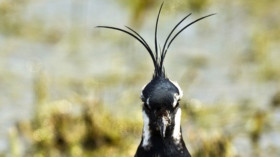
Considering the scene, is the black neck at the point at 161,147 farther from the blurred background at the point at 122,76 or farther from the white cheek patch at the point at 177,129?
the blurred background at the point at 122,76

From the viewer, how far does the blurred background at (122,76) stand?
8.34 metres

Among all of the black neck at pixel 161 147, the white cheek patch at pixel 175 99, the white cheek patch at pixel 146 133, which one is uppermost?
the white cheek patch at pixel 175 99

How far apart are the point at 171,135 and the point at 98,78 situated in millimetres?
3258

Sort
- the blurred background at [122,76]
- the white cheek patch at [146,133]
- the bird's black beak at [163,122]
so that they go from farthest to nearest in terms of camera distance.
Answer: the blurred background at [122,76]
the white cheek patch at [146,133]
the bird's black beak at [163,122]

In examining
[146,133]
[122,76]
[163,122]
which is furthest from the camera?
[122,76]

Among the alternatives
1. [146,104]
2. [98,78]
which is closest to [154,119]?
[146,104]

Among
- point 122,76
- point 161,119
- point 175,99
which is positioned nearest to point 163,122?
point 161,119

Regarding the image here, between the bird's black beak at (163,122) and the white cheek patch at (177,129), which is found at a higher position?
the white cheek patch at (177,129)

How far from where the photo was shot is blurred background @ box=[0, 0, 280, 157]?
27.3ft

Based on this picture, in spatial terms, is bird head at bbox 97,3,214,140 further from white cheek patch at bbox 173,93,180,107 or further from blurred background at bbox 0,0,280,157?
blurred background at bbox 0,0,280,157

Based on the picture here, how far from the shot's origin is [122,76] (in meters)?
9.62

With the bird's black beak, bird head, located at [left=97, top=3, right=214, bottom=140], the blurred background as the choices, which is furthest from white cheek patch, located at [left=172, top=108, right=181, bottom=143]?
the blurred background

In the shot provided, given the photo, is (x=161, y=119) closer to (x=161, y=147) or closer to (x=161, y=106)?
(x=161, y=106)

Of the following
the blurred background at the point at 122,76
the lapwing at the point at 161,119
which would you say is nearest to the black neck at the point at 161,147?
the lapwing at the point at 161,119
